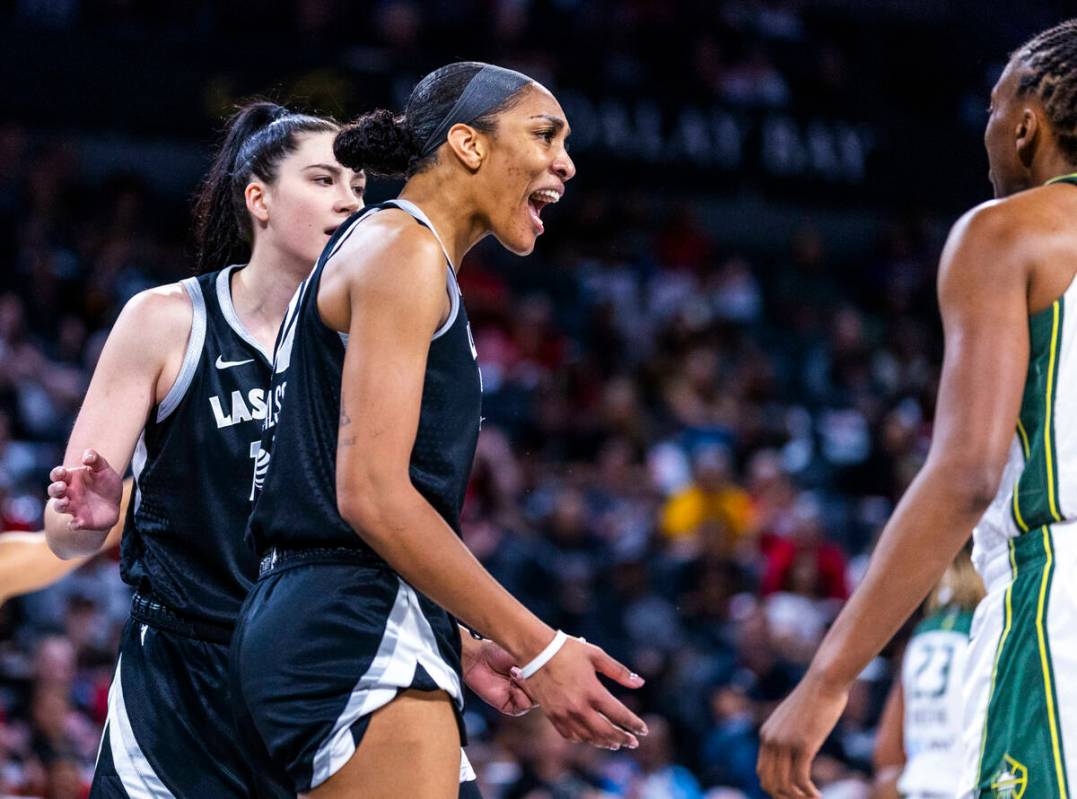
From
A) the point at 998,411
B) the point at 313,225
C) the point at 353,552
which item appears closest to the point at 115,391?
the point at 313,225

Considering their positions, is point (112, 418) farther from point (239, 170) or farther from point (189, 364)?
point (239, 170)

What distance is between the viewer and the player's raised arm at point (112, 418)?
3473mm

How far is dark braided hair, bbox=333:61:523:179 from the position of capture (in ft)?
10.3

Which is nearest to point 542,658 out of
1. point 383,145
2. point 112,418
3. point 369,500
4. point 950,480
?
point 369,500

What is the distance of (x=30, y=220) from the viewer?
36.8 feet

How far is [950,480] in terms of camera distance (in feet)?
8.50

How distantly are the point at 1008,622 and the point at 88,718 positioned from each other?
6094mm

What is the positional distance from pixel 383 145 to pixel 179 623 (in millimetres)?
1289

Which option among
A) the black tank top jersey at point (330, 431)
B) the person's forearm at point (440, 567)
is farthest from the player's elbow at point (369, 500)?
the black tank top jersey at point (330, 431)

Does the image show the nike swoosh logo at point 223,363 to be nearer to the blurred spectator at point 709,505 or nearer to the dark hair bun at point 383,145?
Result: the dark hair bun at point 383,145

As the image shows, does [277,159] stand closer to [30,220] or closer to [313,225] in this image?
[313,225]

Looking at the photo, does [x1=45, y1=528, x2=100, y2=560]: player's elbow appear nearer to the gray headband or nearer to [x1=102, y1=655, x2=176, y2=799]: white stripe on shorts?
[x1=102, y1=655, x2=176, y2=799]: white stripe on shorts

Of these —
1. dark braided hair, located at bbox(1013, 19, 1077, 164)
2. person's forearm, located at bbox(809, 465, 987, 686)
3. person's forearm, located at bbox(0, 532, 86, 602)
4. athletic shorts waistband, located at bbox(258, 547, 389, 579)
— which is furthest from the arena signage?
person's forearm, located at bbox(809, 465, 987, 686)

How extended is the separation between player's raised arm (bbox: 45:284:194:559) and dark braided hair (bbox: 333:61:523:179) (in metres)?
0.82
